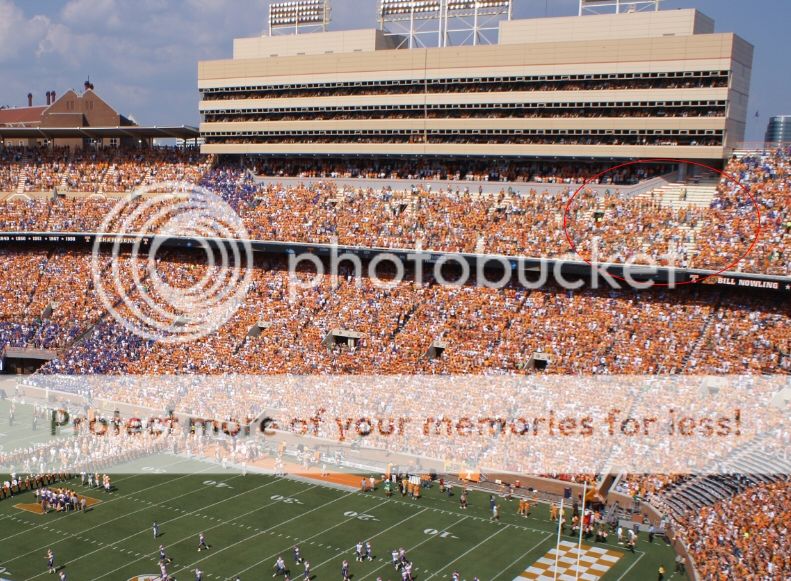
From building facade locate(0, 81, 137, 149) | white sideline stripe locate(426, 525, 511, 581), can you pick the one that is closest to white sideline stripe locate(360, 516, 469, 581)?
white sideline stripe locate(426, 525, 511, 581)

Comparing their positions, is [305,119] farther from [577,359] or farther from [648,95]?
[577,359]

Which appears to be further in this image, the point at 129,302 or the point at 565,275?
the point at 129,302

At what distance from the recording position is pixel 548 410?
34375mm

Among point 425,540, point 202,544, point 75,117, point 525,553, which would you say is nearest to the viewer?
point 525,553

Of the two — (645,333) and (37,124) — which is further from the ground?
(37,124)

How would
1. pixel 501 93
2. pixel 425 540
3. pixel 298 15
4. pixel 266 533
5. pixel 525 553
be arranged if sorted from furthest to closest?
pixel 298 15 → pixel 501 93 → pixel 266 533 → pixel 425 540 → pixel 525 553

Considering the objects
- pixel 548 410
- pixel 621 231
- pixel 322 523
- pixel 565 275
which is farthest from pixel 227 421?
pixel 621 231

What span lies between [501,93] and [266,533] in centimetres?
2819

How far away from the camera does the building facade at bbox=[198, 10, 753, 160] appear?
42875 mm

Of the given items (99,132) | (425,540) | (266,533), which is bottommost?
(266,533)

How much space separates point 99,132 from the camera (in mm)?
59844

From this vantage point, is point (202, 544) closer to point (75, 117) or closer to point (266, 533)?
point (266, 533)

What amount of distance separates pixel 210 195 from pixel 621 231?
82.7ft

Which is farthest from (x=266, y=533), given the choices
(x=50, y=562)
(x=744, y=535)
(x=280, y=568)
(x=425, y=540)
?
(x=744, y=535)
